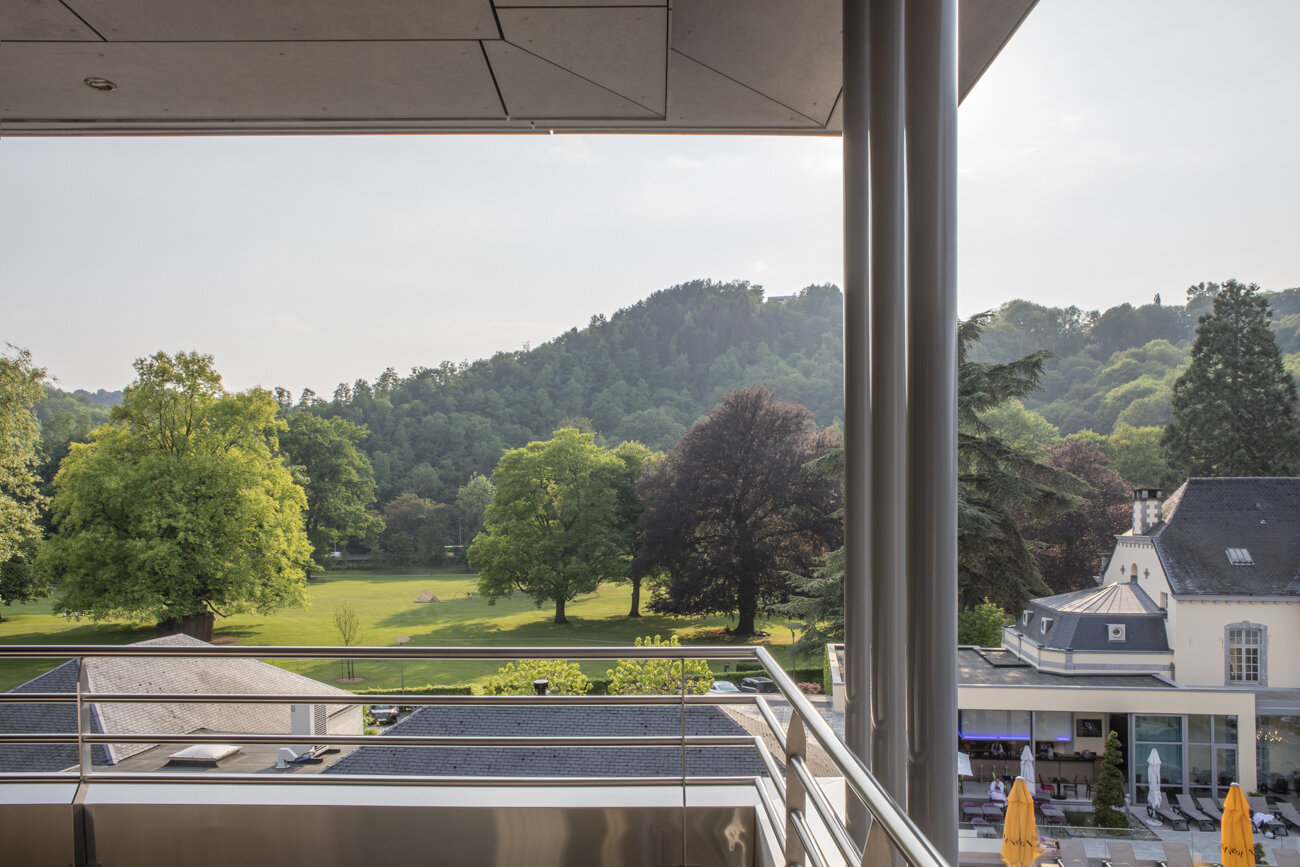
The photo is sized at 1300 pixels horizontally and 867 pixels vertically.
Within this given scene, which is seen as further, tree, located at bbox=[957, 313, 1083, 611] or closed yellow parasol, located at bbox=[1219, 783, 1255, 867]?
tree, located at bbox=[957, 313, 1083, 611]

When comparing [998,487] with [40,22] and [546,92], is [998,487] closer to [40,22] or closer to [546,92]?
[546,92]

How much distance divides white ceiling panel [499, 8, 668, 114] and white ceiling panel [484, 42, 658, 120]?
5 centimetres

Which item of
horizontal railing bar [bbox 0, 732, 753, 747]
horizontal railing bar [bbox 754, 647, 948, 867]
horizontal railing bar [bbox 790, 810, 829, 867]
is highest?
horizontal railing bar [bbox 754, 647, 948, 867]

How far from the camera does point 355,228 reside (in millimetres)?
33094

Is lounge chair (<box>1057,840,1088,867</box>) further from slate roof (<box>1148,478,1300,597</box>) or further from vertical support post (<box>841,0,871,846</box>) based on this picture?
vertical support post (<box>841,0,871,846</box>)

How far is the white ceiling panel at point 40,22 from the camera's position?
1.70 metres

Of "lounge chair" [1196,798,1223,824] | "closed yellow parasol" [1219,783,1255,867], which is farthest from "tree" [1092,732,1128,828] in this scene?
"closed yellow parasol" [1219,783,1255,867]

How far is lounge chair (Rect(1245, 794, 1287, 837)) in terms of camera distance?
33.8 ft

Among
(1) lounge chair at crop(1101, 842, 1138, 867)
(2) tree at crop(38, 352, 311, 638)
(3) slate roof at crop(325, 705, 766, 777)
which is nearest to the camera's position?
(1) lounge chair at crop(1101, 842, 1138, 867)

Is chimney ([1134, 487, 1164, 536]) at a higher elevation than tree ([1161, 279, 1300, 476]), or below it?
below

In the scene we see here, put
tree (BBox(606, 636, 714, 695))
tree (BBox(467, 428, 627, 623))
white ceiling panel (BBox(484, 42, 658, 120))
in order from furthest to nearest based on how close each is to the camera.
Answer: tree (BBox(467, 428, 627, 623)), tree (BBox(606, 636, 714, 695)), white ceiling panel (BBox(484, 42, 658, 120))

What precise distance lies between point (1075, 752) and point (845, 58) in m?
13.0

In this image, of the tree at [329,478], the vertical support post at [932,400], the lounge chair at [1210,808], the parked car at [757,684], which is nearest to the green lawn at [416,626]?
the tree at [329,478]

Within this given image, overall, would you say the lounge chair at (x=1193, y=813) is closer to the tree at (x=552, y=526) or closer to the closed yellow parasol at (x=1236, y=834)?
the closed yellow parasol at (x=1236, y=834)
